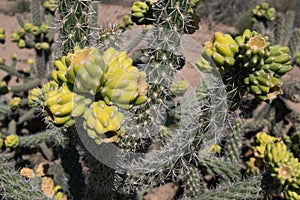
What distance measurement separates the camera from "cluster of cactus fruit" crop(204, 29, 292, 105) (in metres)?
1.54

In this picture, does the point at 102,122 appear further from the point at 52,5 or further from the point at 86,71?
the point at 52,5

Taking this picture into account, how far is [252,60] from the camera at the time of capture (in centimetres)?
154

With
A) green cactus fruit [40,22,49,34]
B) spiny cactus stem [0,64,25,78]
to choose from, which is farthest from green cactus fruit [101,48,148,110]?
spiny cactus stem [0,64,25,78]

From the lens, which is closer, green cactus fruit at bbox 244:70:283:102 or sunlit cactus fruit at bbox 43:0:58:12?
green cactus fruit at bbox 244:70:283:102

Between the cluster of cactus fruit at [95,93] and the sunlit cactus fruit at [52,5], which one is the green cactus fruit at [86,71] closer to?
the cluster of cactus fruit at [95,93]

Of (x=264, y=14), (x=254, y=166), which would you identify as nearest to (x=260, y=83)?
(x=254, y=166)

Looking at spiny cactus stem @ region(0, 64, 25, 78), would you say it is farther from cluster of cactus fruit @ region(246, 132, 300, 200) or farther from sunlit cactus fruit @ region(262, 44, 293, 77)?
sunlit cactus fruit @ region(262, 44, 293, 77)

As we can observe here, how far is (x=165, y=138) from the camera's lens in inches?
102

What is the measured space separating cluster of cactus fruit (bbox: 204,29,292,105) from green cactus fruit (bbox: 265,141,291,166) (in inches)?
30.7

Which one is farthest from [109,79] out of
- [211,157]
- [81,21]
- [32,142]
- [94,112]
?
[32,142]

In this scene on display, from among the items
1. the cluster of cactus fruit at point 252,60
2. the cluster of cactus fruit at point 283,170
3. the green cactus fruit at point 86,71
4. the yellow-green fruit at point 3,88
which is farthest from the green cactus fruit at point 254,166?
the yellow-green fruit at point 3,88

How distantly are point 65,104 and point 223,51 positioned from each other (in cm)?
67

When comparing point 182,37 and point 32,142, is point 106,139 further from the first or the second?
point 32,142

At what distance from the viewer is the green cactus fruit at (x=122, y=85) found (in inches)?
52.8
